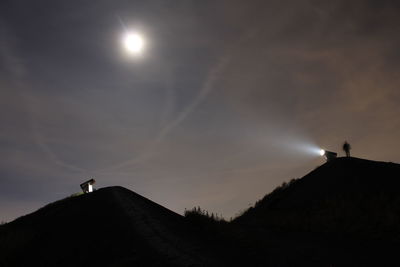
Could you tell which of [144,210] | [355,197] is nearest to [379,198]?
[355,197]

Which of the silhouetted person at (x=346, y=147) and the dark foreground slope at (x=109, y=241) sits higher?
the silhouetted person at (x=346, y=147)

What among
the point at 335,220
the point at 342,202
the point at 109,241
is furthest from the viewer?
the point at 342,202

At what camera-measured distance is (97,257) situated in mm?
10172

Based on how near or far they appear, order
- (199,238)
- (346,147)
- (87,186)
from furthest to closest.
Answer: (346,147) < (87,186) < (199,238)

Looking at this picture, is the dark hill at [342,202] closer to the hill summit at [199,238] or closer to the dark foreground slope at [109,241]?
the hill summit at [199,238]

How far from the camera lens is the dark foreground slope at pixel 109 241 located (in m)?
9.73

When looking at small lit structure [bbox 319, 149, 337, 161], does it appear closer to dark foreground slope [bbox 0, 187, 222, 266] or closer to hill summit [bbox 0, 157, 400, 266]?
hill summit [bbox 0, 157, 400, 266]

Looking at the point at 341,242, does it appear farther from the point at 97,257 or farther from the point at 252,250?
the point at 97,257

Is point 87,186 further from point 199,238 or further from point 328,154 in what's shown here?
point 328,154

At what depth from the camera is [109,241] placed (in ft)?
37.7

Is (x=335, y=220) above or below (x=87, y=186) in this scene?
below

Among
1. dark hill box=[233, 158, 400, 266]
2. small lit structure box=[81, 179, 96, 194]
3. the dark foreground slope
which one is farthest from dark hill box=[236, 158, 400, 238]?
small lit structure box=[81, 179, 96, 194]

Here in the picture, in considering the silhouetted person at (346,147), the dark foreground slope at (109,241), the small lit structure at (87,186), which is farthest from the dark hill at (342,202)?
the small lit structure at (87,186)

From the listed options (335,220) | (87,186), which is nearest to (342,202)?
(335,220)
